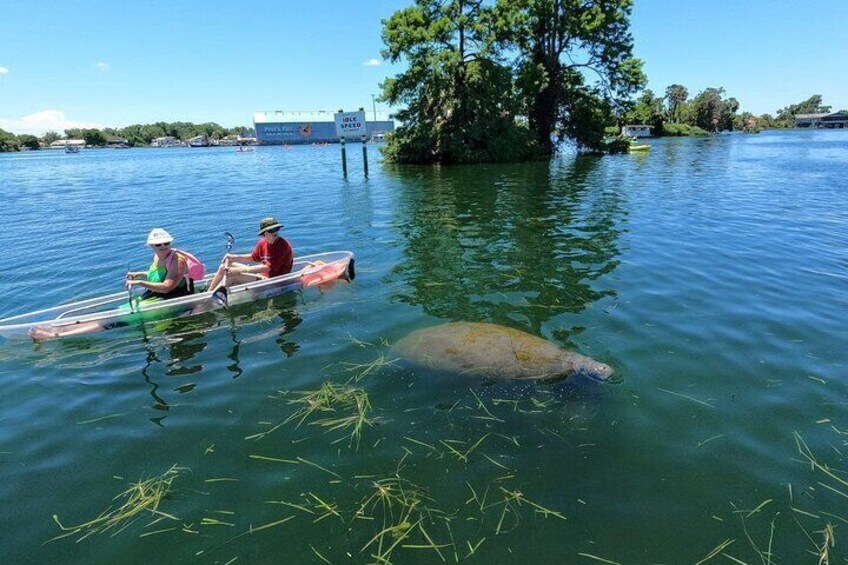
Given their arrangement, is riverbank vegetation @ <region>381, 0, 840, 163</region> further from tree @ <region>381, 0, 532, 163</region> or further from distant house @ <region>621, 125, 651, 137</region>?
distant house @ <region>621, 125, 651, 137</region>

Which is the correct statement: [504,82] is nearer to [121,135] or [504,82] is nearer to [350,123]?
[350,123]

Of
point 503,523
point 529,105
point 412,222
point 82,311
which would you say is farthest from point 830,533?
point 529,105

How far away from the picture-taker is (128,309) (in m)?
8.72

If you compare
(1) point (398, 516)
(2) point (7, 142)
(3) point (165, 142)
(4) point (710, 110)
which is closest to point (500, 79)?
(1) point (398, 516)

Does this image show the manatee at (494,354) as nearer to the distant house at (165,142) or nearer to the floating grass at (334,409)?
the floating grass at (334,409)

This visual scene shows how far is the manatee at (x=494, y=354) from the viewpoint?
21.7ft

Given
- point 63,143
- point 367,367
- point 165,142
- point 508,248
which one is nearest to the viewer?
point 367,367

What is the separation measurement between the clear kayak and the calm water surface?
27cm

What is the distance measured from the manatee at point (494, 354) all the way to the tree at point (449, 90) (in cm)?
3447

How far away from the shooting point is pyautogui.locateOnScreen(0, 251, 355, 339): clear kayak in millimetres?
8367

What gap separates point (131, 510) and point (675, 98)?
16877 centimetres

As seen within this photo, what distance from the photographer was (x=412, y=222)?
59.4 ft

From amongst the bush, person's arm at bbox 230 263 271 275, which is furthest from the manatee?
the bush

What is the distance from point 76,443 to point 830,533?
7901mm
